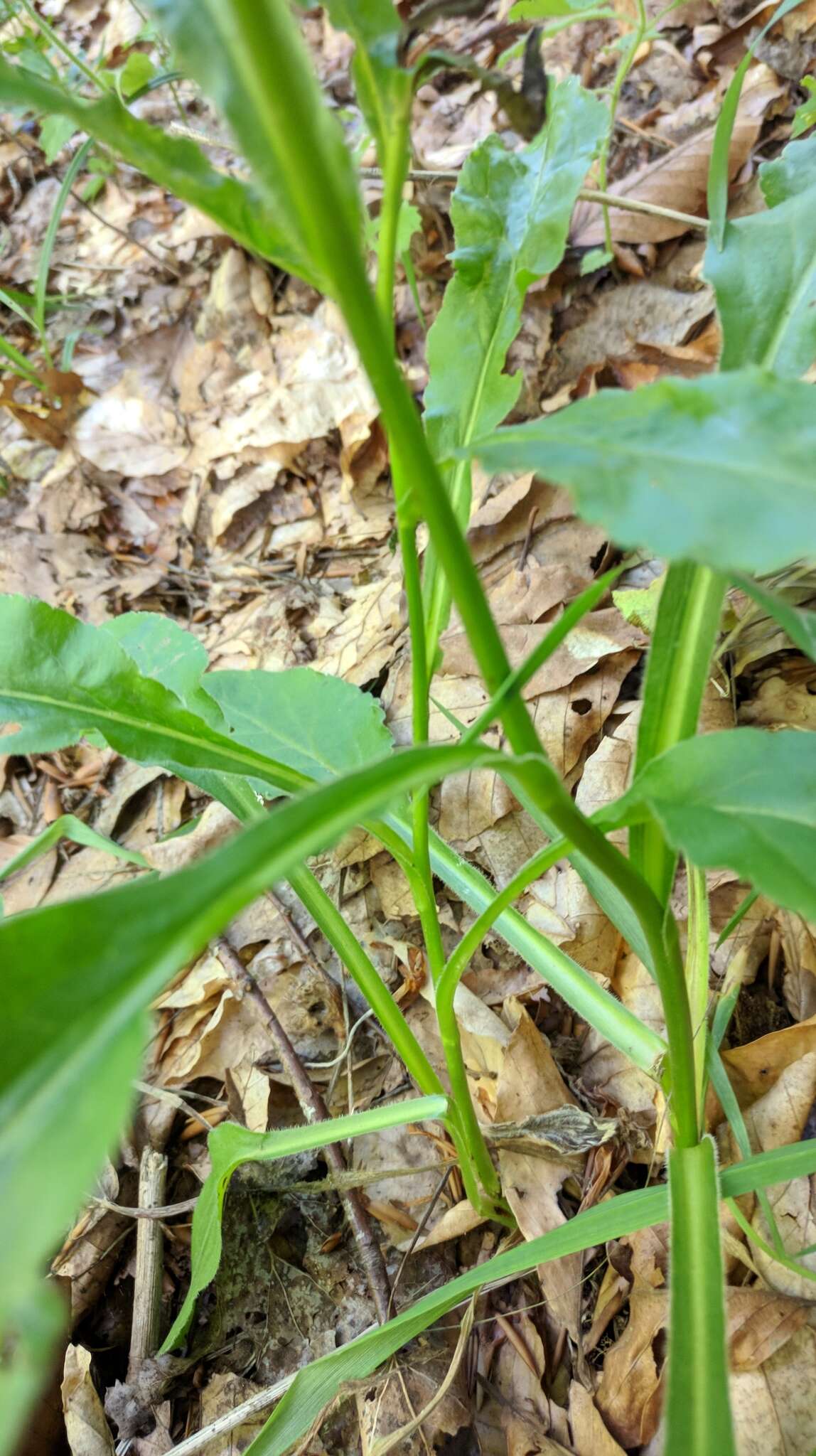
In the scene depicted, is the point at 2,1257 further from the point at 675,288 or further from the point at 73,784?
the point at 675,288

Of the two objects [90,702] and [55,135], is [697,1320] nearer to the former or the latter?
[90,702]

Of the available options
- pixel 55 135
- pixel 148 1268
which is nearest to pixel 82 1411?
pixel 148 1268

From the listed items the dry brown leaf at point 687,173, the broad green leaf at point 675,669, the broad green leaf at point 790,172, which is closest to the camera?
the broad green leaf at point 675,669

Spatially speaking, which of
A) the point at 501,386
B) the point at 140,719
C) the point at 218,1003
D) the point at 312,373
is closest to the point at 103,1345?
the point at 218,1003

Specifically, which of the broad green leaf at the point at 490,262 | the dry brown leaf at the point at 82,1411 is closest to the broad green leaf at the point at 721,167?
the broad green leaf at the point at 490,262

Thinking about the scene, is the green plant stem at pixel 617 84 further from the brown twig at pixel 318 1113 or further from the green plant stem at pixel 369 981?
the brown twig at pixel 318 1113

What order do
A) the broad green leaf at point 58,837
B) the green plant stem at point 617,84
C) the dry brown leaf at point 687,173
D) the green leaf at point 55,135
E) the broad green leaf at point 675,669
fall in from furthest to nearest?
the green leaf at point 55,135, the dry brown leaf at point 687,173, the green plant stem at point 617,84, the broad green leaf at point 58,837, the broad green leaf at point 675,669
